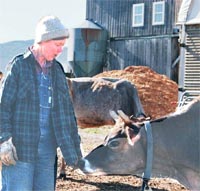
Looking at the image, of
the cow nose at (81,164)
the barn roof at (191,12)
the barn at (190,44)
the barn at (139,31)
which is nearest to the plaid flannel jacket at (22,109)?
the cow nose at (81,164)

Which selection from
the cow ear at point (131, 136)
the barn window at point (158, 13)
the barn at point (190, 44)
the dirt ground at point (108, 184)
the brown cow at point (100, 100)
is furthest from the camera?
the barn window at point (158, 13)

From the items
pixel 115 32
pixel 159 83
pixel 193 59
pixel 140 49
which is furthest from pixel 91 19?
pixel 193 59

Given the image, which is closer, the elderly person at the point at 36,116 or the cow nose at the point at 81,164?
the elderly person at the point at 36,116

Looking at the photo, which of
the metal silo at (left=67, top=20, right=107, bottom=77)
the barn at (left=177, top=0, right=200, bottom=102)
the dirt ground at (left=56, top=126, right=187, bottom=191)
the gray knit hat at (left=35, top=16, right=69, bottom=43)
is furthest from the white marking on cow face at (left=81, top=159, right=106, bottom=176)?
the metal silo at (left=67, top=20, right=107, bottom=77)

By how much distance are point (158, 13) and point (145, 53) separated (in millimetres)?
2021

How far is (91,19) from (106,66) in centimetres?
273

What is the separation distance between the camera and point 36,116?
3.67 m

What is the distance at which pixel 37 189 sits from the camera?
3809 mm

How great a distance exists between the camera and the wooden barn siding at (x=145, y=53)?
966 inches

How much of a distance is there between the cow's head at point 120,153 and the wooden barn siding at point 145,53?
65.5ft

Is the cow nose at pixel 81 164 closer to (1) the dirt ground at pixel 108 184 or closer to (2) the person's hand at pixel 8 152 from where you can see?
(2) the person's hand at pixel 8 152

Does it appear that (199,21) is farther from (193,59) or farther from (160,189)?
(160,189)

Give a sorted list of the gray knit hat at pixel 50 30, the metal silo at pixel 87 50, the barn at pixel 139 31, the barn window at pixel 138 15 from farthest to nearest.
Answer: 1. the metal silo at pixel 87 50
2. the barn window at pixel 138 15
3. the barn at pixel 139 31
4. the gray knit hat at pixel 50 30

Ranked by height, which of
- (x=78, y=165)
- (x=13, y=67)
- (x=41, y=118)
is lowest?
(x=78, y=165)
